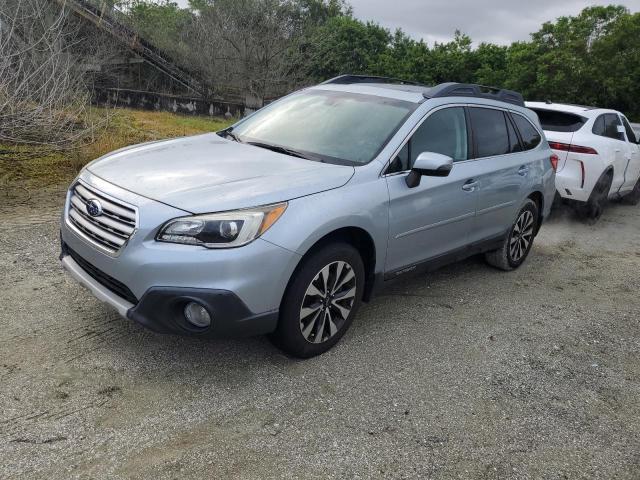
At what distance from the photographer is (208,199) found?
10.2 feet

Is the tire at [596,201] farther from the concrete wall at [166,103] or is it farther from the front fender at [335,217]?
the concrete wall at [166,103]

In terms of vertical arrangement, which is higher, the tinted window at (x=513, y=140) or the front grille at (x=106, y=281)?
the tinted window at (x=513, y=140)

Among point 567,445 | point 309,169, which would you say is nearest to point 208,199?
point 309,169

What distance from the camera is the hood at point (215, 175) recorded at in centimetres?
314

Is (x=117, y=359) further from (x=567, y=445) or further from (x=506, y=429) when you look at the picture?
(x=567, y=445)

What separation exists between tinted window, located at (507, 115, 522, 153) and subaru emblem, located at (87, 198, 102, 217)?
142 inches

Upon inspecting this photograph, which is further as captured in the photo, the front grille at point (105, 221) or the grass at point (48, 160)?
the grass at point (48, 160)

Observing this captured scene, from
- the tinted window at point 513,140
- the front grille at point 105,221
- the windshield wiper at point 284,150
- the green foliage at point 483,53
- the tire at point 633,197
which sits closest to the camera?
the front grille at point 105,221

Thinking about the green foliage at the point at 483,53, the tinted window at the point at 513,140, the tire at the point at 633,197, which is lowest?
the tire at the point at 633,197

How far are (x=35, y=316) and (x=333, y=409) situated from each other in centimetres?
216

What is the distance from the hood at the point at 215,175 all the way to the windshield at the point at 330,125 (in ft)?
0.78

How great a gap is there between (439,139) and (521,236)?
1841 millimetres

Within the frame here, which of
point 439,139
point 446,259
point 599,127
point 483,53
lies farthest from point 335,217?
point 483,53

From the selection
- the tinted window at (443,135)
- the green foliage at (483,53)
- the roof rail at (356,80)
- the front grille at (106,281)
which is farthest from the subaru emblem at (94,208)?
the green foliage at (483,53)
